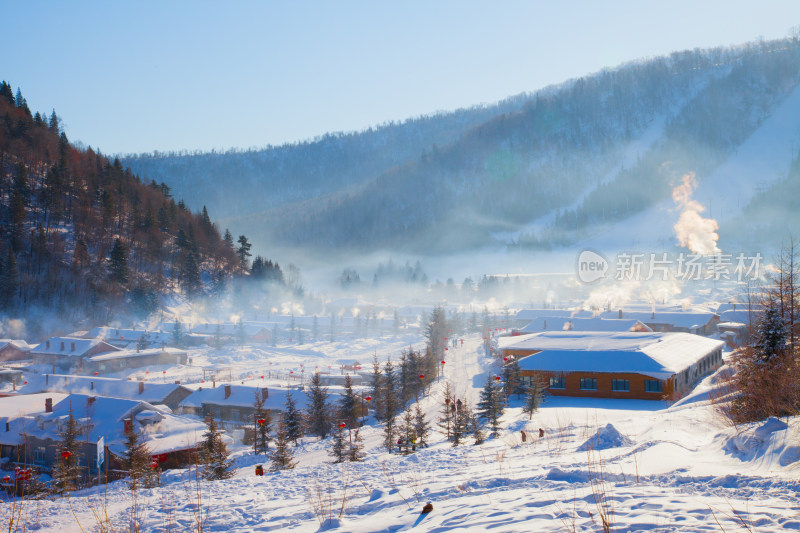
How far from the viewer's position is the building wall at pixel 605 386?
31.6 m

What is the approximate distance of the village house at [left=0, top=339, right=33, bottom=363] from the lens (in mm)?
57219

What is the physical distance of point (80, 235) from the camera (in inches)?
3024

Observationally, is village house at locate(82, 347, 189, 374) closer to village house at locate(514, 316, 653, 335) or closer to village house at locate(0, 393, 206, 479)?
village house at locate(0, 393, 206, 479)

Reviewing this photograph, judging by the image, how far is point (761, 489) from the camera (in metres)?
6.18

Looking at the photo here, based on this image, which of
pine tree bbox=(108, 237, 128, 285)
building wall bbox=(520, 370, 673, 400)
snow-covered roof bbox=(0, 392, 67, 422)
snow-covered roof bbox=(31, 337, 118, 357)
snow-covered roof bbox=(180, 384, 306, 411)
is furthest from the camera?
pine tree bbox=(108, 237, 128, 285)

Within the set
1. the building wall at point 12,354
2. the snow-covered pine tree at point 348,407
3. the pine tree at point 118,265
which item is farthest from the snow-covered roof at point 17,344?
the snow-covered pine tree at point 348,407

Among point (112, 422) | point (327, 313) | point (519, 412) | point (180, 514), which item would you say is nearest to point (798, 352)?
point (519, 412)

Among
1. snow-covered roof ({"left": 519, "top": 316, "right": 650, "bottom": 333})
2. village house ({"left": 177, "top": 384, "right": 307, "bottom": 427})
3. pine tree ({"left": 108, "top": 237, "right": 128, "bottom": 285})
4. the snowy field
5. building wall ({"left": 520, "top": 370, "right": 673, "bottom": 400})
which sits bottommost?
village house ({"left": 177, "top": 384, "right": 307, "bottom": 427})

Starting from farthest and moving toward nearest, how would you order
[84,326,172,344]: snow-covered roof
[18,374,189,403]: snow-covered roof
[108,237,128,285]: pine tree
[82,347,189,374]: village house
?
[108,237,128,285]: pine tree → [84,326,172,344]: snow-covered roof → [82,347,189,374]: village house → [18,374,189,403]: snow-covered roof

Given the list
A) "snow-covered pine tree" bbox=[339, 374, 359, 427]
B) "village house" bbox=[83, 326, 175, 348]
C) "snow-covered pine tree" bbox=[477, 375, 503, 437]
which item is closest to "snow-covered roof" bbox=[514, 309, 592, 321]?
"snow-covered pine tree" bbox=[339, 374, 359, 427]

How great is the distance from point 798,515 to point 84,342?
221 ft

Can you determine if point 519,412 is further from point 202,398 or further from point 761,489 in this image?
point 202,398

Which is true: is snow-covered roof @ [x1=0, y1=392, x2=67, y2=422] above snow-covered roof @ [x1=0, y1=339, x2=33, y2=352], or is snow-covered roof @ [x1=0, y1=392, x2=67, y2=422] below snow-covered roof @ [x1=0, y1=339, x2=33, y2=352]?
below

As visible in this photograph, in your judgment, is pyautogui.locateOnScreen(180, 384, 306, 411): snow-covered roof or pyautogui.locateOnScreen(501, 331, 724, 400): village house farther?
pyautogui.locateOnScreen(180, 384, 306, 411): snow-covered roof
